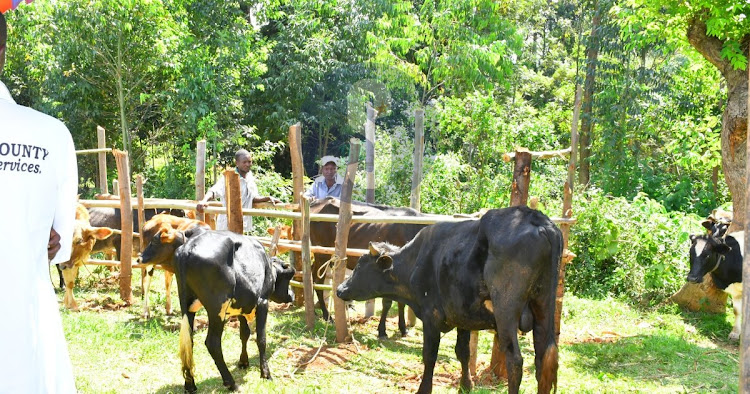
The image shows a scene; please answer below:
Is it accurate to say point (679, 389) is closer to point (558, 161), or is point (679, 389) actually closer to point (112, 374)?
point (112, 374)

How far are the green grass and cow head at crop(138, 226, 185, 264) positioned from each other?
950 millimetres

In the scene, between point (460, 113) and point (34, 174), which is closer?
point (34, 174)

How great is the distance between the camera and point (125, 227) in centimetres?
937

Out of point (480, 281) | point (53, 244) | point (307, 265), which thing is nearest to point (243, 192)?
point (307, 265)

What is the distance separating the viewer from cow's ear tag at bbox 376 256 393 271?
643 cm

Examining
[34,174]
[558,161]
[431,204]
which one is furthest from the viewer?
[558,161]

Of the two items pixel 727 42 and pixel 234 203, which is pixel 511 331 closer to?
pixel 234 203

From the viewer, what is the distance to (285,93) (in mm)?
18672

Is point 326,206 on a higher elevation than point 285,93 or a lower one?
lower

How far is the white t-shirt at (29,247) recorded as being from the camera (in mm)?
2348

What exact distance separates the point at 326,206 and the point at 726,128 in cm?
531

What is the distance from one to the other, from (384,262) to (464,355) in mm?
1129

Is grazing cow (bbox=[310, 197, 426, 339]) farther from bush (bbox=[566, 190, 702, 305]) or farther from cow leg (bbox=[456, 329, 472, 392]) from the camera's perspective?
bush (bbox=[566, 190, 702, 305])

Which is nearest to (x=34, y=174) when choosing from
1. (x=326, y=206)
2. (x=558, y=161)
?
(x=326, y=206)
